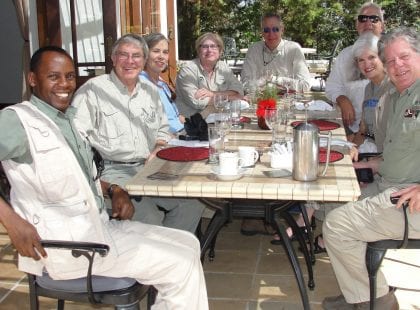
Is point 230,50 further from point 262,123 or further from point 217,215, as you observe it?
point 217,215

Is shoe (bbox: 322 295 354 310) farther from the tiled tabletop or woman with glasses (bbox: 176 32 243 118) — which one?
woman with glasses (bbox: 176 32 243 118)

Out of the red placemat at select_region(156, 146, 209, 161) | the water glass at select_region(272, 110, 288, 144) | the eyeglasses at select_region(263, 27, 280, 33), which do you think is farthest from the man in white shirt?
the eyeglasses at select_region(263, 27, 280, 33)

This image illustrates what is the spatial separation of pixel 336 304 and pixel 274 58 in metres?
2.59

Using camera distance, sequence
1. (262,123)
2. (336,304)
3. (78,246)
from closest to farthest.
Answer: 1. (78,246)
2. (336,304)
3. (262,123)

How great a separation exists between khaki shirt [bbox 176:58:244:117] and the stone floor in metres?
1.11

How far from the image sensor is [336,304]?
96.8 inches

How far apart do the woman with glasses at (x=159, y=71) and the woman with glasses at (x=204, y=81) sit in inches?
12.5

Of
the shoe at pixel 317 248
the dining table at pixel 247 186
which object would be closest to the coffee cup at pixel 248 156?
A: the dining table at pixel 247 186

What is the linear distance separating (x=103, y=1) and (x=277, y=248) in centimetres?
357

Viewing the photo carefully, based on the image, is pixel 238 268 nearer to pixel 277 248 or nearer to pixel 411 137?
pixel 277 248

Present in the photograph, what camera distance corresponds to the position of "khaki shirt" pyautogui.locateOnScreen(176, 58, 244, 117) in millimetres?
3924

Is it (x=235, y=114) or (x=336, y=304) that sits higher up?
(x=235, y=114)

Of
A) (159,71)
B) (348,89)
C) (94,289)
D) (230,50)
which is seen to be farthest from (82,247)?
(230,50)

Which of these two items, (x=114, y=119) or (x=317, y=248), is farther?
(x=317, y=248)
